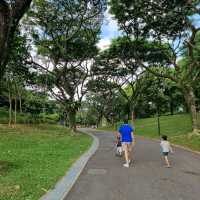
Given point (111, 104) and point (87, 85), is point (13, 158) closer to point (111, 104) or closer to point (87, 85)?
point (87, 85)

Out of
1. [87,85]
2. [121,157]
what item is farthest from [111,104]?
[121,157]

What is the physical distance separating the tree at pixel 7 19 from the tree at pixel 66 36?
18.6m

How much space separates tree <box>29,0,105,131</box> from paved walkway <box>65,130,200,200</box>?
18459 millimetres

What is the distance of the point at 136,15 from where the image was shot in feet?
69.6

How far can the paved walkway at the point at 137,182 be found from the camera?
720cm

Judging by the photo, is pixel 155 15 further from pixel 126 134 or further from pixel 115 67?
pixel 115 67

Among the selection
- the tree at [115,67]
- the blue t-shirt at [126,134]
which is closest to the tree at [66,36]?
the tree at [115,67]

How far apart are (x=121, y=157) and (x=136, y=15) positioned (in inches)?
420

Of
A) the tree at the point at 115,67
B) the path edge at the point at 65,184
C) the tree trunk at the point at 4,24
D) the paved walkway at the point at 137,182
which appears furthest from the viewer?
the tree at the point at 115,67

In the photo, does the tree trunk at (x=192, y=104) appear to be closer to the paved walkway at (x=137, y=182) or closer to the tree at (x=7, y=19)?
the paved walkway at (x=137, y=182)

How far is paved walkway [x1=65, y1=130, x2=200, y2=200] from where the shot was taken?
7.20 metres

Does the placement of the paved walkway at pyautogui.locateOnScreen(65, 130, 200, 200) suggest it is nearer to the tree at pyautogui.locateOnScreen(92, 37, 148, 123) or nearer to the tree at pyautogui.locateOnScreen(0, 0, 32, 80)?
the tree at pyautogui.locateOnScreen(0, 0, 32, 80)

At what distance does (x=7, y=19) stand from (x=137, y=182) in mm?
5596

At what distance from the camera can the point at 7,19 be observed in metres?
8.80
